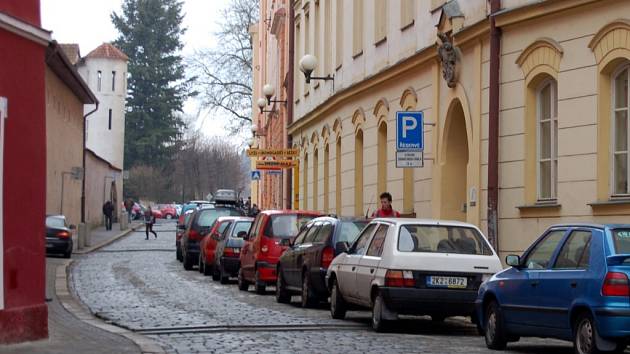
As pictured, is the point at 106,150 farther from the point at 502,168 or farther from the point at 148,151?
the point at 502,168

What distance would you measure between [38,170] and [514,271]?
5224 millimetres

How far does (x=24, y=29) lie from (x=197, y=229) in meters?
22.5

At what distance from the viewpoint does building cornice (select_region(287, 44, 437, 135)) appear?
84.0 ft

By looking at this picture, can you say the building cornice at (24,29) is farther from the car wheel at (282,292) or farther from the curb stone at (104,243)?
the curb stone at (104,243)

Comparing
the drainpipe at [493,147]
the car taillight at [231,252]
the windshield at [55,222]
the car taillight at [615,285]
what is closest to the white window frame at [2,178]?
the car taillight at [615,285]

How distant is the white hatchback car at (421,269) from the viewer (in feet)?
51.4

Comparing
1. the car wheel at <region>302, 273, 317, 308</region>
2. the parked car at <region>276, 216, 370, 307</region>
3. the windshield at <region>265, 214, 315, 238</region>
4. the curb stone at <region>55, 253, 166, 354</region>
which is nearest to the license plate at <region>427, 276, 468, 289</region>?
the curb stone at <region>55, 253, 166, 354</region>

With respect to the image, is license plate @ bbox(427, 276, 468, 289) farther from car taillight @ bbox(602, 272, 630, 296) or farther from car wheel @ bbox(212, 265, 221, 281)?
car wheel @ bbox(212, 265, 221, 281)

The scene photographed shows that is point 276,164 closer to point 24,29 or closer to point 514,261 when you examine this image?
point 514,261

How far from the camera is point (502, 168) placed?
21266 mm

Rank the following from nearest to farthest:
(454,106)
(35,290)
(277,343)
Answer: (35,290), (277,343), (454,106)

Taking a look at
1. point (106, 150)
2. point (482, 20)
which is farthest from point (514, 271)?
point (106, 150)

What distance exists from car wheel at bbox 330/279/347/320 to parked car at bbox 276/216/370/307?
1.15 m

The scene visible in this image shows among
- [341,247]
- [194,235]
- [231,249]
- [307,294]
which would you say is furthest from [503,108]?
[194,235]
